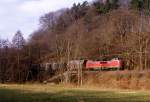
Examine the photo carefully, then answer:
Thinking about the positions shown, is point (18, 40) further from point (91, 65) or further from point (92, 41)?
point (91, 65)

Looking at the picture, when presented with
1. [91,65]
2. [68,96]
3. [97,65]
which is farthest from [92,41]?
[68,96]

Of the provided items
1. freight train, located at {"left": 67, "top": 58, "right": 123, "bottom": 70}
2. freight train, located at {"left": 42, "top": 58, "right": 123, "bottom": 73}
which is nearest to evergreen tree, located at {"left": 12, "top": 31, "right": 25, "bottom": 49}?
freight train, located at {"left": 42, "top": 58, "right": 123, "bottom": 73}

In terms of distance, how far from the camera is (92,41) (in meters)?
94.0

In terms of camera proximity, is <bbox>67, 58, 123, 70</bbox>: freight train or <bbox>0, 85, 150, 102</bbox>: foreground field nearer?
<bbox>0, 85, 150, 102</bbox>: foreground field

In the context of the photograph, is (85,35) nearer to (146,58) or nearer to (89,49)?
(89,49)

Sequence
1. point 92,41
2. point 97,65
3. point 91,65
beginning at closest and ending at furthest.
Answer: point 97,65
point 91,65
point 92,41

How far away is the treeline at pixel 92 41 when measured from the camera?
7619cm

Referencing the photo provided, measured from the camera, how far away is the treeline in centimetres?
7619

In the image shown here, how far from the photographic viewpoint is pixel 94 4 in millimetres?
113375

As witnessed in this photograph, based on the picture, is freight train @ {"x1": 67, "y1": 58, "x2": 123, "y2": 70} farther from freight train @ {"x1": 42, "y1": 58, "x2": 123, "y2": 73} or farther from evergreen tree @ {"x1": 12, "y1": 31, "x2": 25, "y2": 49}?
evergreen tree @ {"x1": 12, "y1": 31, "x2": 25, "y2": 49}

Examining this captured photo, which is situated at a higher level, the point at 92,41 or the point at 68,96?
the point at 92,41

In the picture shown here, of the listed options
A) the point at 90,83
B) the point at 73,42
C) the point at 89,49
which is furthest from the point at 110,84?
the point at 73,42

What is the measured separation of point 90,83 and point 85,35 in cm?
3979

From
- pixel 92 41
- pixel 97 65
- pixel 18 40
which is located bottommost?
pixel 97 65
